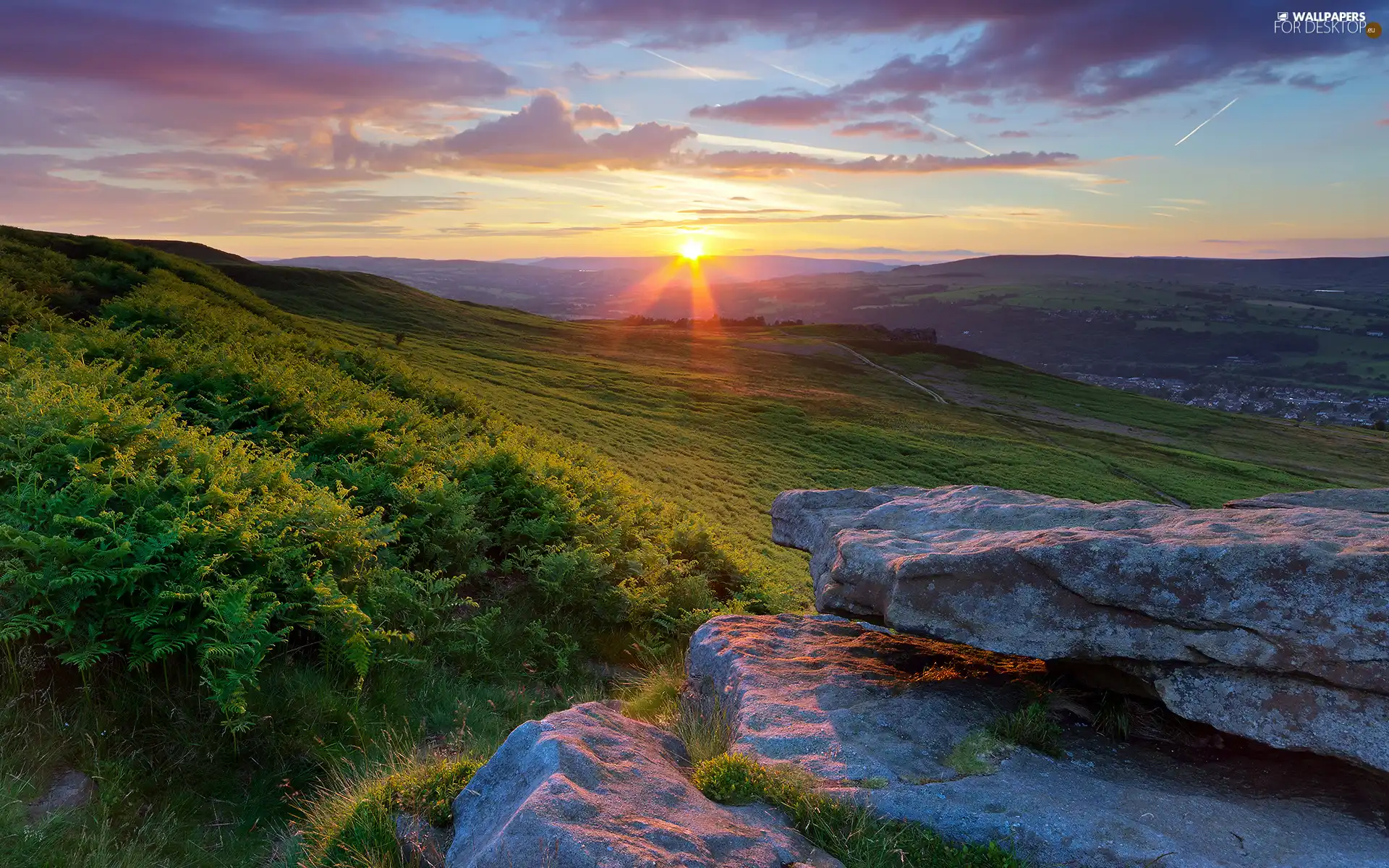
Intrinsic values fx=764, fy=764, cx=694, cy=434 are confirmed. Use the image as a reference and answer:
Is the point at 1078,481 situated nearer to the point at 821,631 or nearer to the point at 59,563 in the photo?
the point at 821,631

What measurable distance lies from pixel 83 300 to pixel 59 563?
1071 inches

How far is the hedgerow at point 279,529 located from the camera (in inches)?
323

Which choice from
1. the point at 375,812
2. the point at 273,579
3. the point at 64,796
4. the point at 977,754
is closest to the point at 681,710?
the point at 977,754

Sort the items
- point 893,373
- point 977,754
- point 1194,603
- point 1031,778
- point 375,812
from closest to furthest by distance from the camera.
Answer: point 375,812, point 1031,778, point 977,754, point 1194,603, point 893,373

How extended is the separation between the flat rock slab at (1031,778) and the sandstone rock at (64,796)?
6.21 metres

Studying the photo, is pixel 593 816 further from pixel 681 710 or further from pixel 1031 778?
pixel 1031 778

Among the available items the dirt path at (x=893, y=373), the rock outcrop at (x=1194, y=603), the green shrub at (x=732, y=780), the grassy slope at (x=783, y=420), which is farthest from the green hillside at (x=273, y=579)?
the dirt path at (x=893, y=373)

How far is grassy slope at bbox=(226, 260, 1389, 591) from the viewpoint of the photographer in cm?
4400

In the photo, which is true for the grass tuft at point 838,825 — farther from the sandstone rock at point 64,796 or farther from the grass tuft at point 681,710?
the sandstone rock at point 64,796

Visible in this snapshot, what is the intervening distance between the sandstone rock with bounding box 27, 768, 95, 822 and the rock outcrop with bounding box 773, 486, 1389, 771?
340 inches

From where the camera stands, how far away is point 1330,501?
1210cm

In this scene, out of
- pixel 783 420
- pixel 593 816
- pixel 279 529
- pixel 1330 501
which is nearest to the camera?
pixel 593 816

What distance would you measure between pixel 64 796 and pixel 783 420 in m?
57.2

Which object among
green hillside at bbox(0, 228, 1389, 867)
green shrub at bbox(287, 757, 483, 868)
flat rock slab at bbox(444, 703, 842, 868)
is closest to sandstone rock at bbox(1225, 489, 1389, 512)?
flat rock slab at bbox(444, 703, 842, 868)
